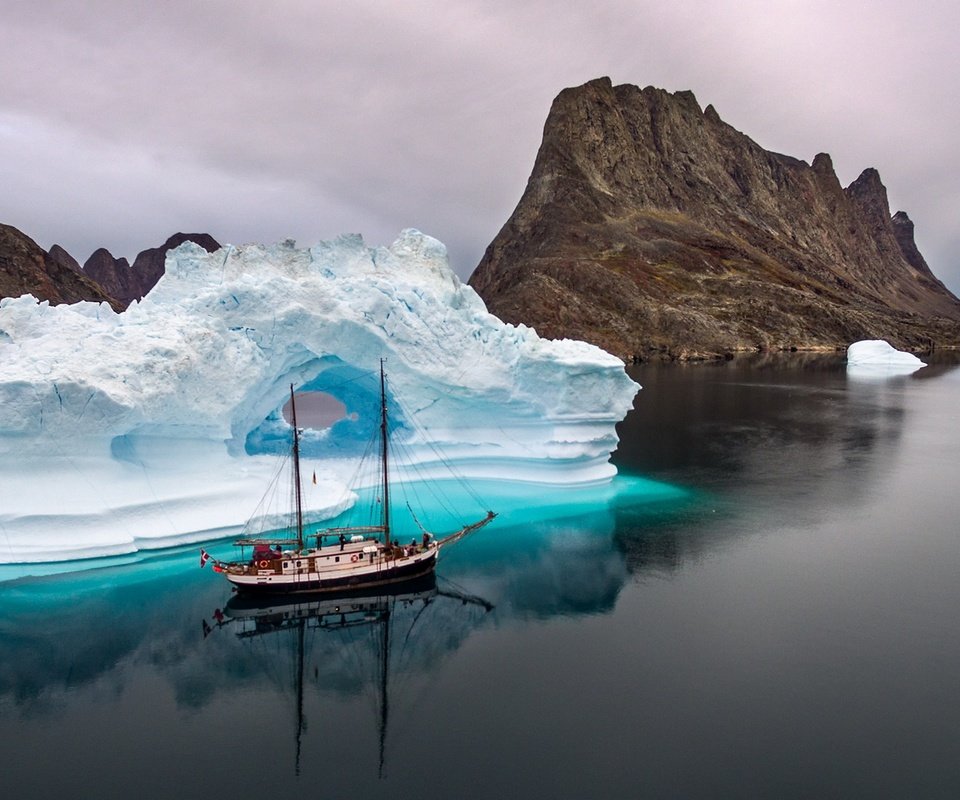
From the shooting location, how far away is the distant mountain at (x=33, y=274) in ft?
302

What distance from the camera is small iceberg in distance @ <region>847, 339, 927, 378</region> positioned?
9131cm

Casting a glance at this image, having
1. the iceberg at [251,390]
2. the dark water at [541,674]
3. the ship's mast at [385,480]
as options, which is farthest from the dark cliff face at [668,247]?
the dark water at [541,674]

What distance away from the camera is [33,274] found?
95250 mm

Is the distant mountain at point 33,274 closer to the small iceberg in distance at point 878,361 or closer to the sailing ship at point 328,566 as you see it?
the sailing ship at point 328,566

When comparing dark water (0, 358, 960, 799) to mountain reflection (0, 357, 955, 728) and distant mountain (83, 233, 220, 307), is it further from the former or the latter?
distant mountain (83, 233, 220, 307)

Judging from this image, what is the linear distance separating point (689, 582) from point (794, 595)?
2.83 metres

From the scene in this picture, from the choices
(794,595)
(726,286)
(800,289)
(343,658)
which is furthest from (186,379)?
(800,289)

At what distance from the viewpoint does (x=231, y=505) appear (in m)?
25.3

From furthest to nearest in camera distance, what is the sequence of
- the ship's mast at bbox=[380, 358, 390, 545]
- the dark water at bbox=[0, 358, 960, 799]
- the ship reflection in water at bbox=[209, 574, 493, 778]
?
the ship's mast at bbox=[380, 358, 390, 545] < the ship reflection in water at bbox=[209, 574, 493, 778] < the dark water at bbox=[0, 358, 960, 799]

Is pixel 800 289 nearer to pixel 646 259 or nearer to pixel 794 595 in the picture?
pixel 646 259

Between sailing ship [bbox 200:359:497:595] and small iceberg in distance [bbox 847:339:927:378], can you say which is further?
small iceberg in distance [bbox 847:339:927:378]

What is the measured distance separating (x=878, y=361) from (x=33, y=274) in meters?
111

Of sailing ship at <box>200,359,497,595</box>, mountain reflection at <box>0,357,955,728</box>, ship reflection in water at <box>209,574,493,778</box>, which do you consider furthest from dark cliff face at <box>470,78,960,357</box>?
ship reflection in water at <box>209,574,493,778</box>

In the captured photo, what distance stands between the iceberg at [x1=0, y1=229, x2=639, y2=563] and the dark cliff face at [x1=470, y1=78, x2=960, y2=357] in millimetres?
77918
